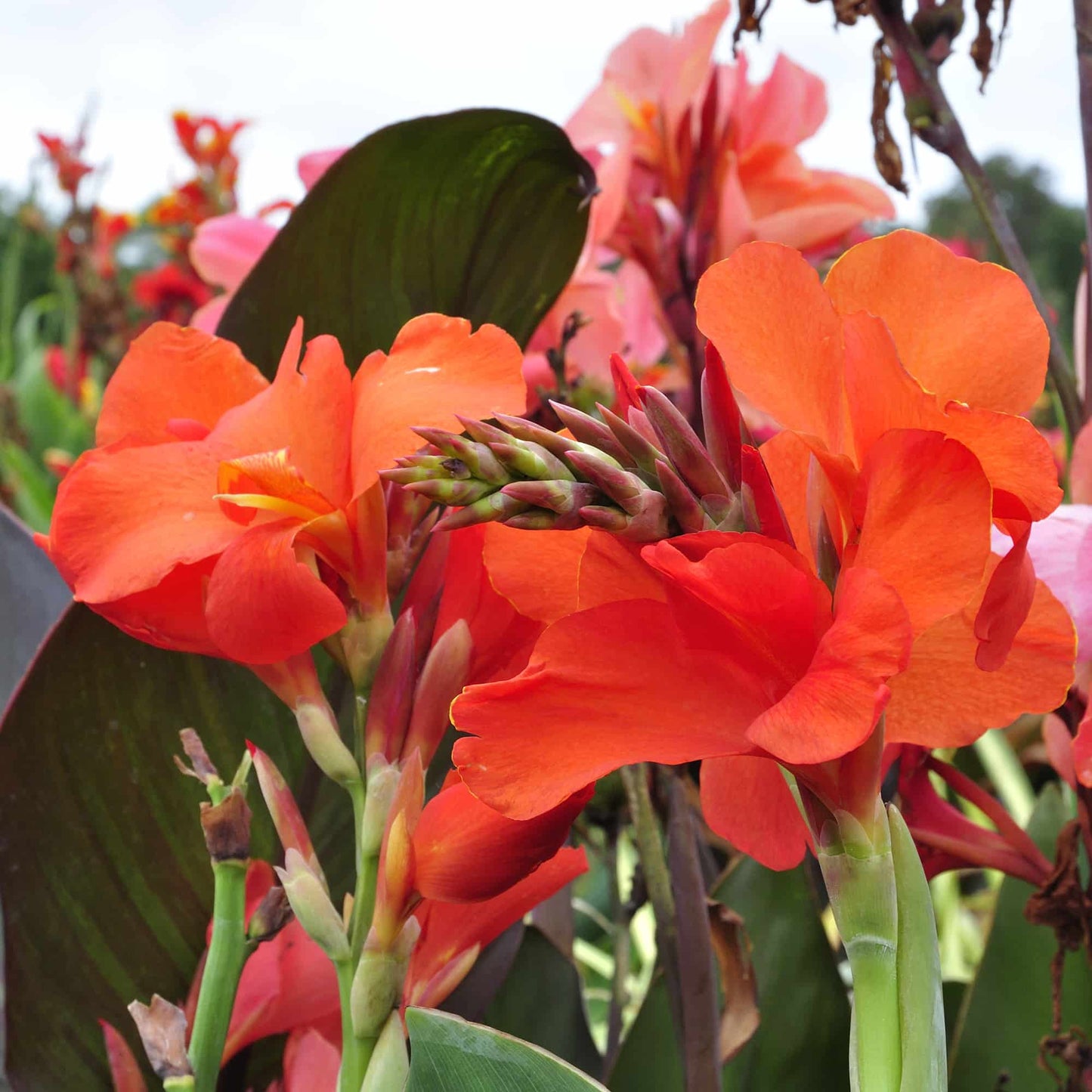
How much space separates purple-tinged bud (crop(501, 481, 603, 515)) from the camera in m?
0.19

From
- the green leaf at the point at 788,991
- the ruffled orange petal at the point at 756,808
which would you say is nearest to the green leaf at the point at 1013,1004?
the green leaf at the point at 788,991

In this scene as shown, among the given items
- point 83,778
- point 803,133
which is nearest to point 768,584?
point 83,778

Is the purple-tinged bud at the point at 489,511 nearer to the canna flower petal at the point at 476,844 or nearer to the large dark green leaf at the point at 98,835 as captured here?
the canna flower petal at the point at 476,844

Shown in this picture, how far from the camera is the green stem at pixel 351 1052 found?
0.26 meters

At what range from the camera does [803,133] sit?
642 mm

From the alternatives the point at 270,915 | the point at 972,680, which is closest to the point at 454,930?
the point at 270,915

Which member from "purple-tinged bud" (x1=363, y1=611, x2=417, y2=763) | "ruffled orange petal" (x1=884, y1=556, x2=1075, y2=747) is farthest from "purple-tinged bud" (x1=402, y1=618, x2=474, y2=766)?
"ruffled orange petal" (x1=884, y1=556, x2=1075, y2=747)

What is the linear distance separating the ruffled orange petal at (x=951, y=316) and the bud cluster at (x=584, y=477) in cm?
5

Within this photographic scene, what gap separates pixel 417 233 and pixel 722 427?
262 millimetres

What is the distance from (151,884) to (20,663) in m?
0.14

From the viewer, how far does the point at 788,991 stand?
→ 1.47 feet

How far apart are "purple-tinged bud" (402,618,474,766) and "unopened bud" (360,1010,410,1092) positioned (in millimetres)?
61

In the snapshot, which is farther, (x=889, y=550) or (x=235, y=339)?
(x=235, y=339)

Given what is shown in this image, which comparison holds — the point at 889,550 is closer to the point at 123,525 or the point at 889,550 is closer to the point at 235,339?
the point at 123,525
